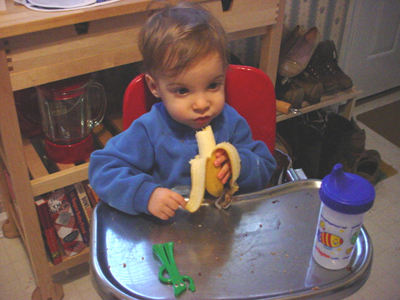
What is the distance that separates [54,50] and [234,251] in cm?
72

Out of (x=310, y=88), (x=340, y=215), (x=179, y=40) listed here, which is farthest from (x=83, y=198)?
(x=310, y=88)

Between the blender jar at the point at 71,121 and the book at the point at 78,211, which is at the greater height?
the blender jar at the point at 71,121

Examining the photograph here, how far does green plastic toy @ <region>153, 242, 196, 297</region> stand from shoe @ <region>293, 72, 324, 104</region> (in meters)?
1.35

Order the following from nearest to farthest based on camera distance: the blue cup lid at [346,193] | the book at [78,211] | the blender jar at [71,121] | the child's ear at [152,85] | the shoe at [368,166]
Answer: the blue cup lid at [346,193]
the child's ear at [152,85]
the blender jar at [71,121]
the book at [78,211]
the shoe at [368,166]

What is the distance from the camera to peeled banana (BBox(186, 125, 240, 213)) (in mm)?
808

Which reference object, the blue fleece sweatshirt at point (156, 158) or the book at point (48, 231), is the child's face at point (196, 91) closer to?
the blue fleece sweatshirt at point (156, 158)

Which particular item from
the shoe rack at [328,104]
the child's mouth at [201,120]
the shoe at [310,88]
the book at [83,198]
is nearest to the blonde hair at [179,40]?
the child's mouth at [201,120]

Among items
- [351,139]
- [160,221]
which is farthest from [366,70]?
[160,221]

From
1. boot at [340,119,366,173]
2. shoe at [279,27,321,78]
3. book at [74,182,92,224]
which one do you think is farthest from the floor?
shoe at [279,27,321,78]

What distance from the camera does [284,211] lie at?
0.87 meters

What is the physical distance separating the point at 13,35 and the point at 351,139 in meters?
1.55

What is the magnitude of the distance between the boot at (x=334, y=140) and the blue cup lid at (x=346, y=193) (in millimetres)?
1333

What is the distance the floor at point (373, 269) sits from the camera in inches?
59.6

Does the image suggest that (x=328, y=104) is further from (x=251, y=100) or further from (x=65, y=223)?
(x=65, y=223)
